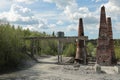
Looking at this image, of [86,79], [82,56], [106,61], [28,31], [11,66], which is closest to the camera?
[86,79]

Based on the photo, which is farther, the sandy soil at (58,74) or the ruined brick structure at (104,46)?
the ruined brick structure at (104,46)

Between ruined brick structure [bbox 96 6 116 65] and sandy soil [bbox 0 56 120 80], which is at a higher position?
ruined brick structure [bbox 96 6 116 65]

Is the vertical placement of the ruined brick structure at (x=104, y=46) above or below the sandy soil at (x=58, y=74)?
above

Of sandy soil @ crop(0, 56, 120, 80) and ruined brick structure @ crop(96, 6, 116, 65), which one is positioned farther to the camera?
ruined brick structure @ crop(96, 6, 116, 65)

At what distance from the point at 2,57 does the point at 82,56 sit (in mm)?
16953

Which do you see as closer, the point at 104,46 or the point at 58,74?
the point at 58,74

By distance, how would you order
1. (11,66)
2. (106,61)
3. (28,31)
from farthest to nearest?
(28,31), (106,61), (11,66)

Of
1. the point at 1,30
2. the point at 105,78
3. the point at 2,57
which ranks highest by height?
the point at 1,30

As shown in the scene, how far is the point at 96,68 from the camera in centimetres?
3906

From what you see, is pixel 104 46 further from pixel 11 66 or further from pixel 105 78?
pixel 11 66

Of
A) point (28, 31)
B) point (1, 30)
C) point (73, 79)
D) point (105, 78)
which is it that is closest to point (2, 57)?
point (1, 30)

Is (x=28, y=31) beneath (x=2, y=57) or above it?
above

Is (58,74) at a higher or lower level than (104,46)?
lower

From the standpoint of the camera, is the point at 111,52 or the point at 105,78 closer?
the point at 105,78
